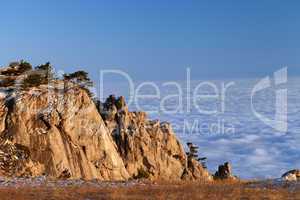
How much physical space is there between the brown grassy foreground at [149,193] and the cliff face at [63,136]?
14.5 m

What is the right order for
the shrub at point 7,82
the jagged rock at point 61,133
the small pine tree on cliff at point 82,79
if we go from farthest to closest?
the small pine tree on cliff at point 82,79 < the shrub at point 7,82 < the jagged rock at point 61,133

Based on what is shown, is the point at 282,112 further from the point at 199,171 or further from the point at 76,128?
the point at 76,128

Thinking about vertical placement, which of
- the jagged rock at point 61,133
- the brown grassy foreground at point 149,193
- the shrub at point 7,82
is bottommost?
the brown grassy foreground at point 149,193

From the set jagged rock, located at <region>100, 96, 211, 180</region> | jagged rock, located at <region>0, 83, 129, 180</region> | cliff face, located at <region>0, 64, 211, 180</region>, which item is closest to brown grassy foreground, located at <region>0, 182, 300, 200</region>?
cliff face, located at <region>0, 64, 211, 180</region>

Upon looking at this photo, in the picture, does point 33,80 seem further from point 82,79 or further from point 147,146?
point 147,146

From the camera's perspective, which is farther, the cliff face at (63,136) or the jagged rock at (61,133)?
the jagged rock at (61,133)

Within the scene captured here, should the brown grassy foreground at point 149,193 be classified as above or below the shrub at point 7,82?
below

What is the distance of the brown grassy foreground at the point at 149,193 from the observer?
24.2 meters

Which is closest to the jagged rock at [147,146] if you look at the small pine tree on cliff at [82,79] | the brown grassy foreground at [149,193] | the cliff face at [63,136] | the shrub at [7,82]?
the cliff face at [63,136]

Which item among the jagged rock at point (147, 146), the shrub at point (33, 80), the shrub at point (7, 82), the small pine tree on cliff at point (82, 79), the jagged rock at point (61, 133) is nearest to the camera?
the jagged rock at point (61, 133)

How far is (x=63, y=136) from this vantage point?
162ft

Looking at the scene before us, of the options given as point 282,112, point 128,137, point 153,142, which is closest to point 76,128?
point 128,137

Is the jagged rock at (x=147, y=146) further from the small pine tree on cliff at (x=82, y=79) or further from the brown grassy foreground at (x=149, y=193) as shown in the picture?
the brown grassy foreground at (x=149, y=193)

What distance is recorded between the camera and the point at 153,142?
238 ft
